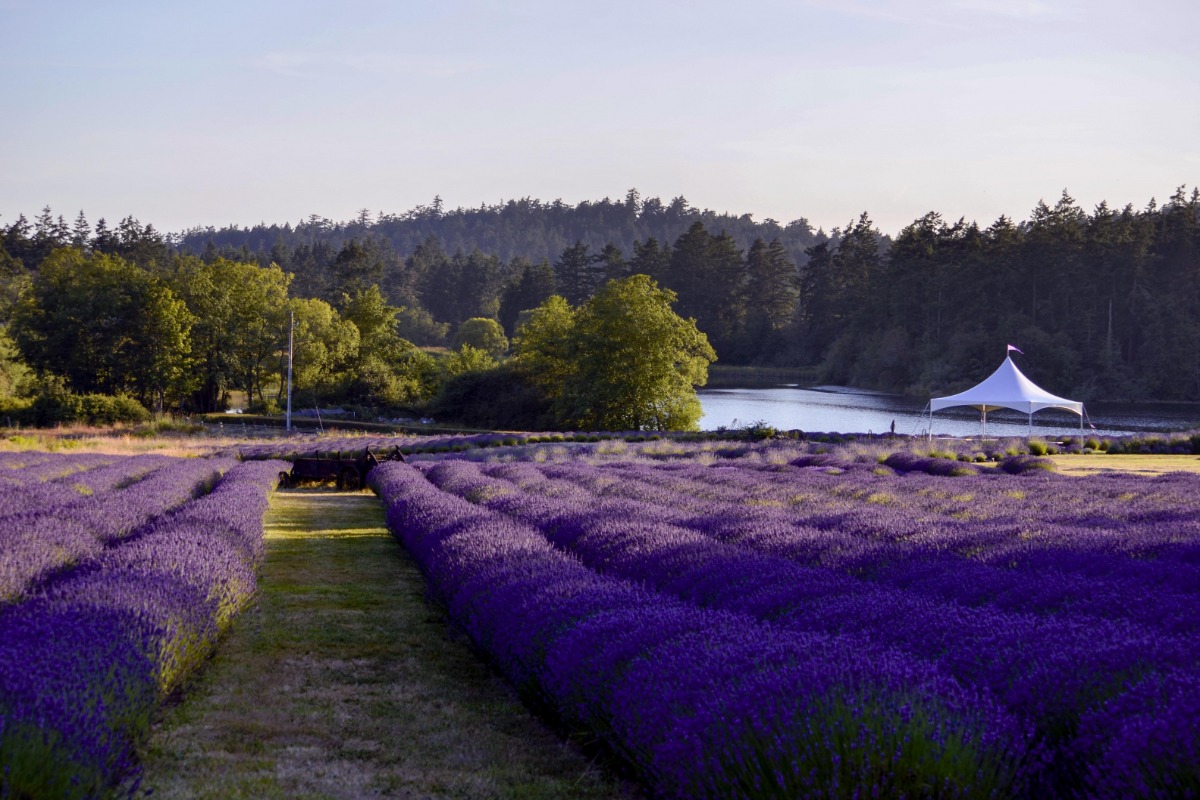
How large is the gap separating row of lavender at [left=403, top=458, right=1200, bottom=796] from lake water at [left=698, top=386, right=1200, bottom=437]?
3041cm

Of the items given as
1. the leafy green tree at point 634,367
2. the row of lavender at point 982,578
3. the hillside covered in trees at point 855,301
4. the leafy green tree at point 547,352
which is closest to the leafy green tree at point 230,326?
the hillside covered in trees at point 855,301

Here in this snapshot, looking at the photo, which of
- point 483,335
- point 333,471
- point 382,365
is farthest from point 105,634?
point 483,335

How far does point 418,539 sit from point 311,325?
174ft

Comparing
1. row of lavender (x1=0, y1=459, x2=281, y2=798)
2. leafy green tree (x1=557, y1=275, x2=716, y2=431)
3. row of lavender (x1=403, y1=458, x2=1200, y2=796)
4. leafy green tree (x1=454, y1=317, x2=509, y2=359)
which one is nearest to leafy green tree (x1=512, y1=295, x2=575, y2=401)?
leafy green tree (x1=557, y1=275, x2=716, y2=431)

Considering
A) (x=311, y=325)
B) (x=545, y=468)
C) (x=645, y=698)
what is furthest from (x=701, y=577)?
(x=311, y=325)

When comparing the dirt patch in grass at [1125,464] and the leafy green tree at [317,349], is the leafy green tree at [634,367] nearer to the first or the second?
the leafy green tree at [317,349]

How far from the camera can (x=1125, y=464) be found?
Result: 25.6 meters

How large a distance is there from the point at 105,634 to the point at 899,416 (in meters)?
53.9

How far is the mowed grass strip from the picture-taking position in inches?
176

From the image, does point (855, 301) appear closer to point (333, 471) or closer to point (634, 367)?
point (634, 367)

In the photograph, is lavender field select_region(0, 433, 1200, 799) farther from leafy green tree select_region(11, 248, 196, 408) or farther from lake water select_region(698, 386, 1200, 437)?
leafy green tree select_region(11, 248, 196, 408)

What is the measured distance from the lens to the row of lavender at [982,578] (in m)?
3.39

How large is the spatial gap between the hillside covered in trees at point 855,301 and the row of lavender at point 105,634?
48609 millimetres

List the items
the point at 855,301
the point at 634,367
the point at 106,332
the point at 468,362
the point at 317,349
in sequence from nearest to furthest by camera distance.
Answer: the point at 634,367
the point at 106,332
the point at 317,349
the point at 468,362
the point at 855,301
